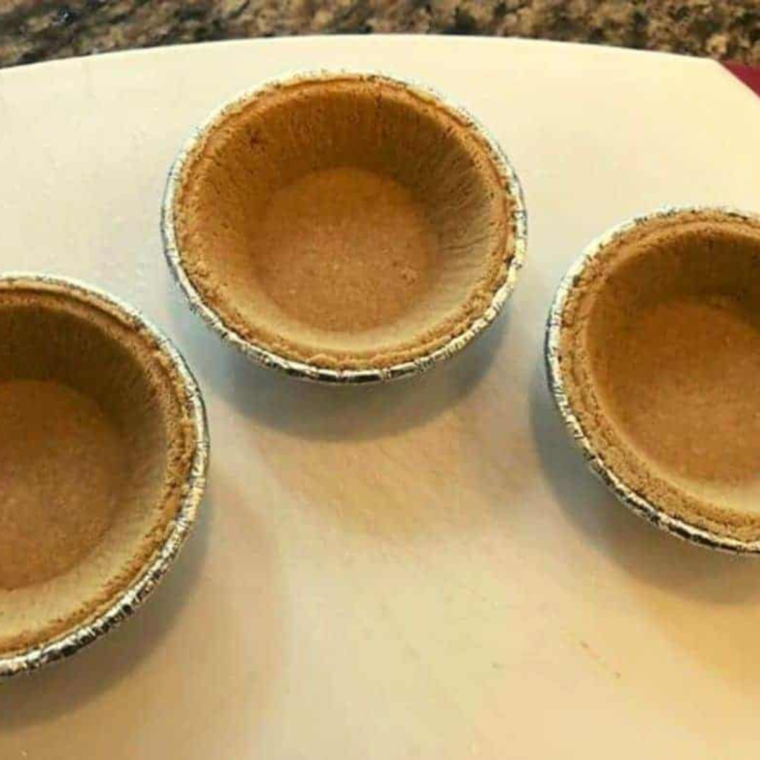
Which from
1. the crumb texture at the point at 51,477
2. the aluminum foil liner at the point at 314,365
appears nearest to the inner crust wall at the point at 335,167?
the aluminum foil liner at the point at 314,365

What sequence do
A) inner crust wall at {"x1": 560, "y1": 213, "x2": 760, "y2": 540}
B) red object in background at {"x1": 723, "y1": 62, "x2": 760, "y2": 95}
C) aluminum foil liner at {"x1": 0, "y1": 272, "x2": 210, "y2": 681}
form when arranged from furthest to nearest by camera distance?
red object in background at {"x1": 723, "y1": 62, "x2": 760, "y2": 95} < inner crust wall at {"x1": 560, "y1": 213, "x2": 760, "y2": 540} < aluminum foil liner at {"x1": 0, "y1": 272, "x2": 210, "y2": 681}

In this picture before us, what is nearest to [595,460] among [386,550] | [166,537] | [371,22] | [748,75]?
[386,550]

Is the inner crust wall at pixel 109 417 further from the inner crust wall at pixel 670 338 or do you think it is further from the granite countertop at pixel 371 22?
the granite countertop at pixel 371 22

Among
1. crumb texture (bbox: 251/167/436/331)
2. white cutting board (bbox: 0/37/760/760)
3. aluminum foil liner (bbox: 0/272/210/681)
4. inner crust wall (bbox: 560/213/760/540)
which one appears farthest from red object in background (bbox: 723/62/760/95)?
aluminum foil liner (bbox: 0/272/210/681)

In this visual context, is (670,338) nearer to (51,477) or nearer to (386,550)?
(386,550)

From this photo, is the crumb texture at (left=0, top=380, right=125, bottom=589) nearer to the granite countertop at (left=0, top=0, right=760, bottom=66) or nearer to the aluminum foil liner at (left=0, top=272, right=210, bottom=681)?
the aluminum foil liner at (left=0, top=272, right=210, bottom=681)

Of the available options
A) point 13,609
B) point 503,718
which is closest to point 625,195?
point 503,718

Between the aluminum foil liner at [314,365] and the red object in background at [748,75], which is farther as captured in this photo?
the red object in background at [748,75]
